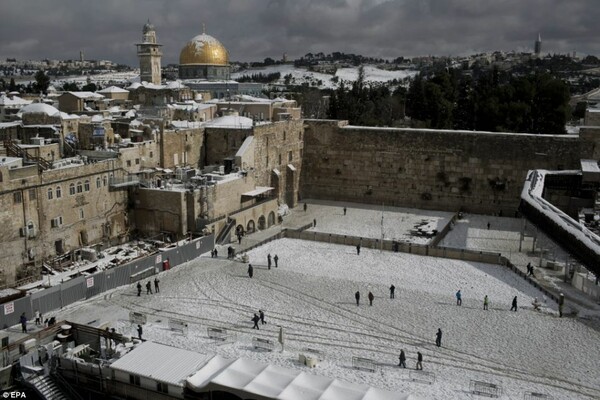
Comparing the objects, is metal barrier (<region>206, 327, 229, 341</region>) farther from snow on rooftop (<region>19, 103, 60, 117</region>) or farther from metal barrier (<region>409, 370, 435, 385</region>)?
snow on rooftop (<region>19, 103, 60, 117</region>)

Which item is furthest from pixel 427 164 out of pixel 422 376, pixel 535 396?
pixel 535 396

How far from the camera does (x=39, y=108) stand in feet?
103

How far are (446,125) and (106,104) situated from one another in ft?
84.3

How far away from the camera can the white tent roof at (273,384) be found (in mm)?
12492

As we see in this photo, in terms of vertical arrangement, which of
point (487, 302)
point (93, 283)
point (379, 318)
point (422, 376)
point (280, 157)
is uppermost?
point (280, 157)

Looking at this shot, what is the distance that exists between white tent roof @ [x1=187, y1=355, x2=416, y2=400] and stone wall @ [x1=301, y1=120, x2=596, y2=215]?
2206cm

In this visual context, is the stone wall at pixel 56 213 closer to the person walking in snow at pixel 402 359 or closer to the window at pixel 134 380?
the window at pixel 134 380

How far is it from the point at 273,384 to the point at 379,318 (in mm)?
5938

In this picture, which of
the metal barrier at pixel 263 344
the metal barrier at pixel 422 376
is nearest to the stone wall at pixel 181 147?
the metal barrier at pixel 263 344

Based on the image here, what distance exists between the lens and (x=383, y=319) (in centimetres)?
1802

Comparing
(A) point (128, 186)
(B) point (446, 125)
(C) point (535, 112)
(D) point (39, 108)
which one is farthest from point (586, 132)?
(D) point (39, 108)

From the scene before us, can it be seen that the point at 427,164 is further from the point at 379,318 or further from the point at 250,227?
the point at 379,318

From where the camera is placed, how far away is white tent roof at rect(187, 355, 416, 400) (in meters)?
12.5

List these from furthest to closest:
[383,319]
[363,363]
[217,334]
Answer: [383,319] < [217,334] < [363,363]
